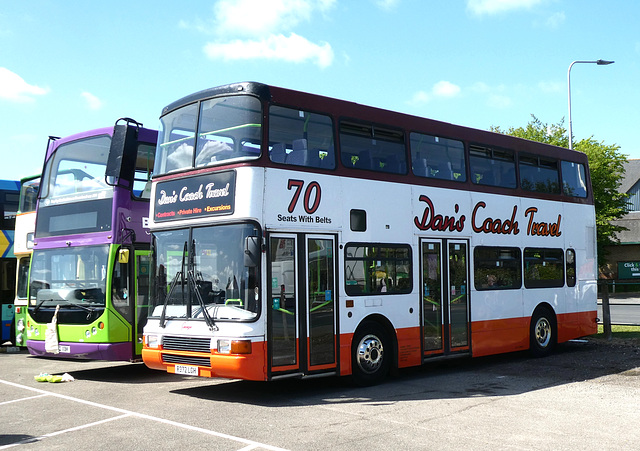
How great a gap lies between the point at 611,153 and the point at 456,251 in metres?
26.4

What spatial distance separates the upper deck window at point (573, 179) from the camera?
16091 millimetres

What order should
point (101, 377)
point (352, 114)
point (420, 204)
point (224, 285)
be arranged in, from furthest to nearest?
point (101, 377) < point (420, 204) < point (352, 114) < point (224, 285)

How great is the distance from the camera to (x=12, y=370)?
48.0 ft

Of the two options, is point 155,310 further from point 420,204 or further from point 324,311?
point 420,204

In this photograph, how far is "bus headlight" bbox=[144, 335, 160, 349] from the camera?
10.7 m

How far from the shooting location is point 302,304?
10.3 metres

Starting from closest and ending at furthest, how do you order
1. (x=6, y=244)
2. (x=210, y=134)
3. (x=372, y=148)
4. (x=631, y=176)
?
1. (x=210, y=134)
2. (x=372, y=148)
3. (x=6, y=244)
4. (x=631, y=176)

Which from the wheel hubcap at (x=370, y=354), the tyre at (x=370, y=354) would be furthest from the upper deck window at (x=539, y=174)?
the wheel hubcap at (x=370, y=354)

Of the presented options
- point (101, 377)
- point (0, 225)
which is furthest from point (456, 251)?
point (0, 225)

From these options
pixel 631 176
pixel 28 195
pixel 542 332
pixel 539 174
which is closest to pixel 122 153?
pixel 28 195

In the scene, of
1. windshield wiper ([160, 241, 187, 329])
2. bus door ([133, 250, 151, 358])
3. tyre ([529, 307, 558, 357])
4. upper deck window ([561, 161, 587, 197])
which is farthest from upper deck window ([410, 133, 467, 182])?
bus door ([133, 250, 151, 358])

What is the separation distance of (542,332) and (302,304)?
7061 millimetres

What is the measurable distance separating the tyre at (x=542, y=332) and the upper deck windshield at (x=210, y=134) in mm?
7893

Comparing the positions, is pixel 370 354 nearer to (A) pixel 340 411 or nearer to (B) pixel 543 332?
(A) pixel 340 411
